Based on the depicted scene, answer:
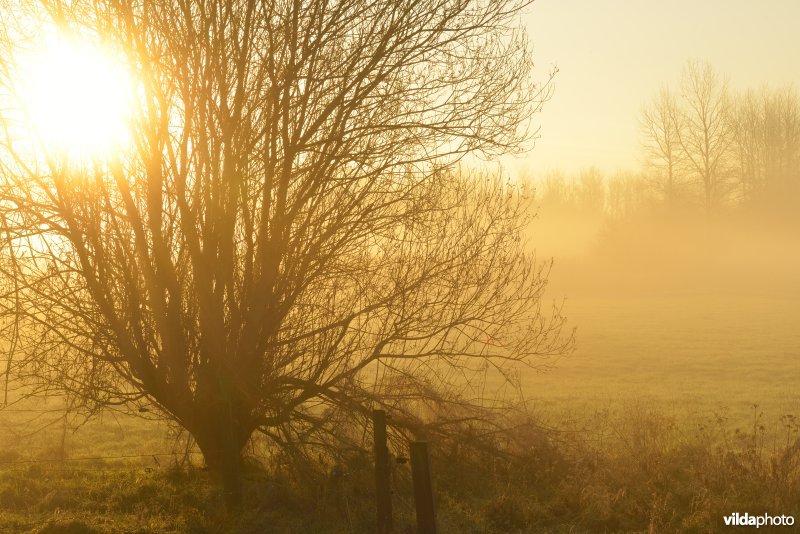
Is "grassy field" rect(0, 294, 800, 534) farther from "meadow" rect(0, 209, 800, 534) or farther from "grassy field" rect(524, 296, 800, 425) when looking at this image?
"grassy field" rect(524, 296, 800, 425)

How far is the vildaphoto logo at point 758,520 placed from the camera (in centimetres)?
713

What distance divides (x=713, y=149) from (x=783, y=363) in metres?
41.2

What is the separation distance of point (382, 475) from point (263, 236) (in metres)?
3.32

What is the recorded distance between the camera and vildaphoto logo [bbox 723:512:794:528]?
281 inches

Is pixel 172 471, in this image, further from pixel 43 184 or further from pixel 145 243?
pixel 43 184

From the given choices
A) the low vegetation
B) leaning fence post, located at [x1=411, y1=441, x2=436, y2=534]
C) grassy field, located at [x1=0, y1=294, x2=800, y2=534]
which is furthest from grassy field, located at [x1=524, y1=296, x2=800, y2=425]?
leaning fence post, located at [x1=411, y1=441, x2=436, y2=534]

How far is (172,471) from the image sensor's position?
33.0 feet

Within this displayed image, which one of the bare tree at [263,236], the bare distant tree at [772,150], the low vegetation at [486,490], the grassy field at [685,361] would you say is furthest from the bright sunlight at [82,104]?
the bare distant tree at [772,150]

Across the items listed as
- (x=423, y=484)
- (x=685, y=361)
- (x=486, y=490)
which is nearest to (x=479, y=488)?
(x=486, y=490)

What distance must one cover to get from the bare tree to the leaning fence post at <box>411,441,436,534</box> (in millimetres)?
2704

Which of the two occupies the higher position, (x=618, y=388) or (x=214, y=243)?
(x=214, y=243)

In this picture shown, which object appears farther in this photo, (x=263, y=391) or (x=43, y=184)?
(x=263, y=391)

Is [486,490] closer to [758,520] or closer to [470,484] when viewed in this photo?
[470,484]

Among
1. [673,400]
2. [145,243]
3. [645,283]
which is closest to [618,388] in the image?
[673,400]
